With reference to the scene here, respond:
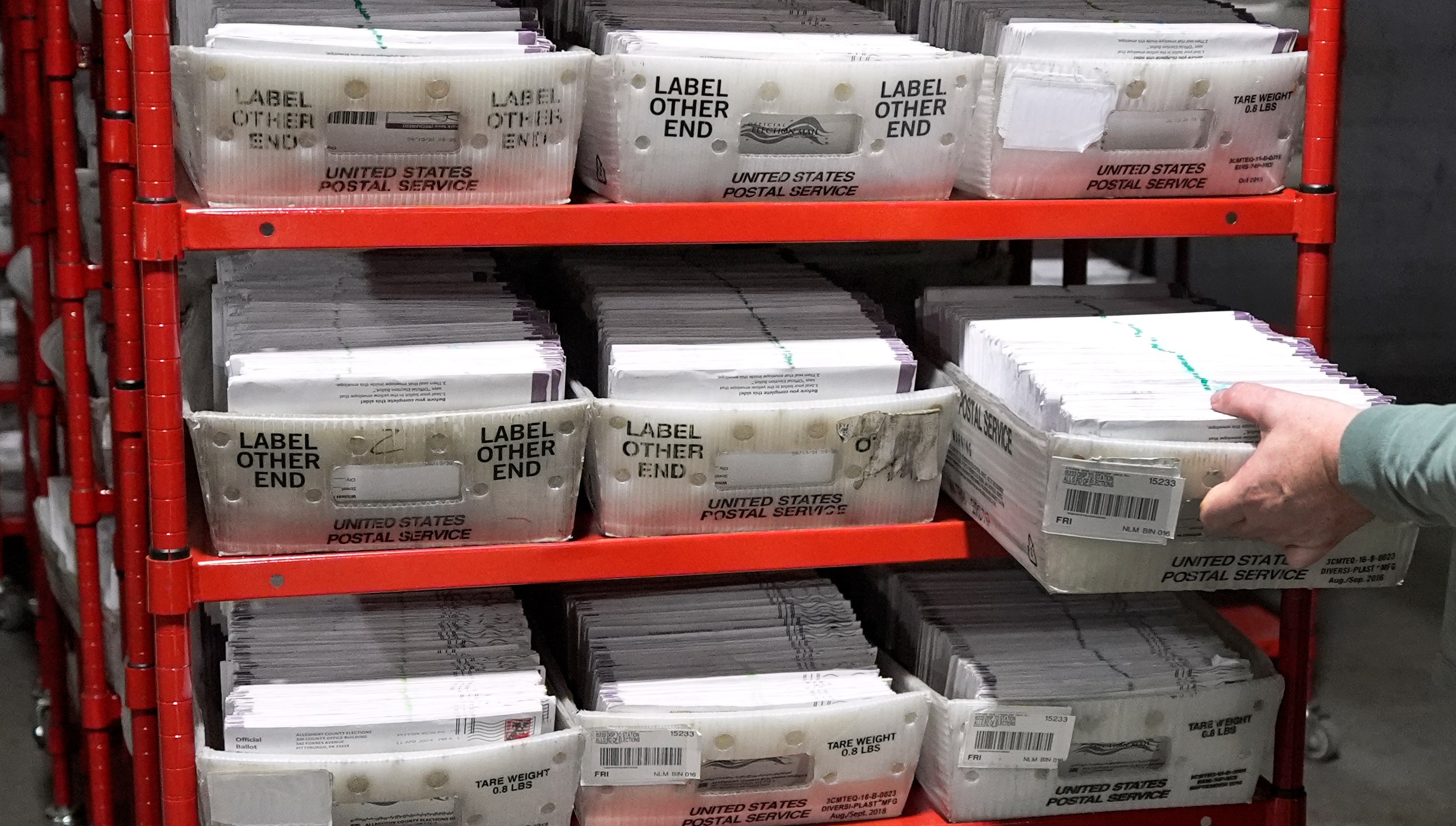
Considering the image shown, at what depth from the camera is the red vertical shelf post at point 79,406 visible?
2.57 m

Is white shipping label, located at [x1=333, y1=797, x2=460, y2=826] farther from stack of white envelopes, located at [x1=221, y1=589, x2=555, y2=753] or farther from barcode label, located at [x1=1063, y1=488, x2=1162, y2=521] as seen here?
barcode label, located at [x1=1063, y1=488, x2=1162, y2=521]

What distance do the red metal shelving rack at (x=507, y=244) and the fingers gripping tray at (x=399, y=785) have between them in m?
0.11

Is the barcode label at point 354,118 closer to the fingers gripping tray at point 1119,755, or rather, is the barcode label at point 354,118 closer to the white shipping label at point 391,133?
the white shipping label at point 391,133

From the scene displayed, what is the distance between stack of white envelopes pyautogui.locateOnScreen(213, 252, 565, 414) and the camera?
1.84m

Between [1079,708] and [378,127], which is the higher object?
[378,127]

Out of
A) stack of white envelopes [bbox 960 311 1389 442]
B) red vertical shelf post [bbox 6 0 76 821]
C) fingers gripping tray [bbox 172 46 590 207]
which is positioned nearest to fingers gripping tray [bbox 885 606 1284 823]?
stack of white envelopes [bbox 960 311 1389 442]

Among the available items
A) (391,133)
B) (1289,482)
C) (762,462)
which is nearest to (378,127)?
(391,133)

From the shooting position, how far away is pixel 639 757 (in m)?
1.98

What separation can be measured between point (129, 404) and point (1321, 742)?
9.20 ft

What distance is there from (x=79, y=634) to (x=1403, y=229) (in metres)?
5.35

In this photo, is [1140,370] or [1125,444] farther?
[1140,370]

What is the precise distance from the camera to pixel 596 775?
1.98 metres

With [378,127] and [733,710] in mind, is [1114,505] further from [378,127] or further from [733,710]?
[378,127]

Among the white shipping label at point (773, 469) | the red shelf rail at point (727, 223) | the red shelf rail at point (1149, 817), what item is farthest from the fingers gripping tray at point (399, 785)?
the red shelf rail at point (727, 223)
